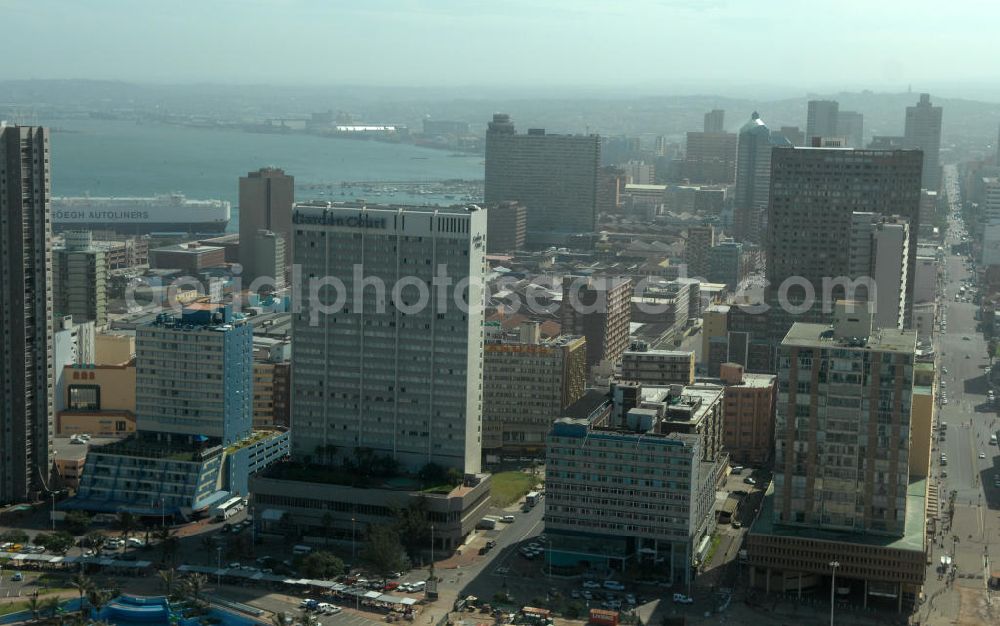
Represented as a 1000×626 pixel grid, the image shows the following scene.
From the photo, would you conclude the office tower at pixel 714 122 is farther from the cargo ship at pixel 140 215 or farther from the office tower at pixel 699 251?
the office tower at pixel 699 251

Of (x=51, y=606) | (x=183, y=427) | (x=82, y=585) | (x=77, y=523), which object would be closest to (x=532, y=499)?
(x=183, y=427)

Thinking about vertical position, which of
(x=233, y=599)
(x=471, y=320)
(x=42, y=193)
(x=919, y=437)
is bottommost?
(x=233, y=599)

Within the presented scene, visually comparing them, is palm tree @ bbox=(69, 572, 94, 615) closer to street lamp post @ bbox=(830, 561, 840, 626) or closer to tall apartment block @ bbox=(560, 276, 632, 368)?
street lamp post @ bbox=(830, 561, 840, 626)

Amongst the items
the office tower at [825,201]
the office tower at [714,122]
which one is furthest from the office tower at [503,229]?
the office tower at [714,122]

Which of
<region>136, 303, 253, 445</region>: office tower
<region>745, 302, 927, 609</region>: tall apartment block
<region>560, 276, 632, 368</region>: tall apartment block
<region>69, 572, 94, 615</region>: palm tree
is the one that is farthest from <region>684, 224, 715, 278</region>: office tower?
<region>69, 572, 94, 615</region>: palm tree

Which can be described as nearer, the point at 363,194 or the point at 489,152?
the point at 489,152

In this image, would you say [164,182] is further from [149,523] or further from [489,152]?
[149,523]

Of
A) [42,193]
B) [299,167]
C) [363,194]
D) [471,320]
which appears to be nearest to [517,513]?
[471,320]
